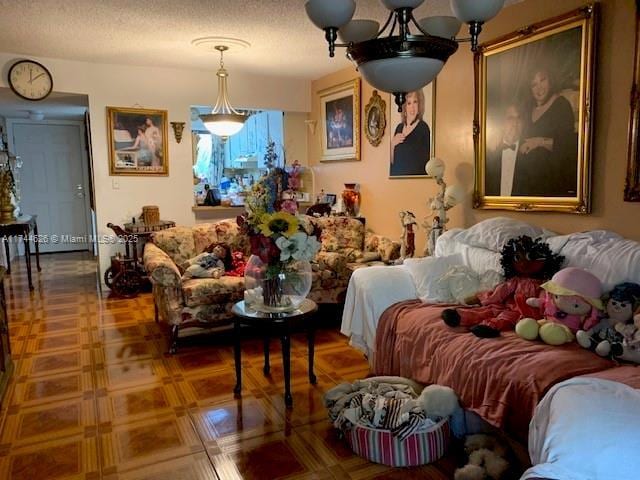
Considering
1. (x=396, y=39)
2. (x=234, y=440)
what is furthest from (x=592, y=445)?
(x=234, y=440)

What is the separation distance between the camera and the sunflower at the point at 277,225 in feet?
8.29

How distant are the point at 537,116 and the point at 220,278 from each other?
2.53 meters

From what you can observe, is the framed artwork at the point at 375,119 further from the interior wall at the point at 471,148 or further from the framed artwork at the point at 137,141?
the framed artwork at the point at 137,141

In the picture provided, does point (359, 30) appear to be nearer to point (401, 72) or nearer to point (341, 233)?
point (401, 72)

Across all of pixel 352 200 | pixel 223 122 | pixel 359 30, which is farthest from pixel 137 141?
pixel 359 30

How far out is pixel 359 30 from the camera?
198cm

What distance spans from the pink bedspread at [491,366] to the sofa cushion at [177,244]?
220 centimetres

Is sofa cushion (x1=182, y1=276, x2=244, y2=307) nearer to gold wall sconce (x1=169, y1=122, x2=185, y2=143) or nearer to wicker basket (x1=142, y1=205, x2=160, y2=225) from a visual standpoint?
wicker basket (x1=142, y1=205, x2=160, y2=225)

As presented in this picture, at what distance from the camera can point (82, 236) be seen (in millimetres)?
8297

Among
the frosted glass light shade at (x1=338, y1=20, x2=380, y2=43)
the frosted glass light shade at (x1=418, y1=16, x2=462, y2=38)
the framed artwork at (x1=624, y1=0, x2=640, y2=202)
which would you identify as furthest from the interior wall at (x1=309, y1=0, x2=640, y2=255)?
the frosted glass light shade at (x1=338, y1=20, x2=380, y2=43)

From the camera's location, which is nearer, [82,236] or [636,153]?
[636,153]

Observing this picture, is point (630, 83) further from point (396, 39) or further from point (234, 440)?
point (234, 440)

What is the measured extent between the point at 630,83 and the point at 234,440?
9.16 feet

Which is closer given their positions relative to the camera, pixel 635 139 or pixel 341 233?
pixel 635 139
